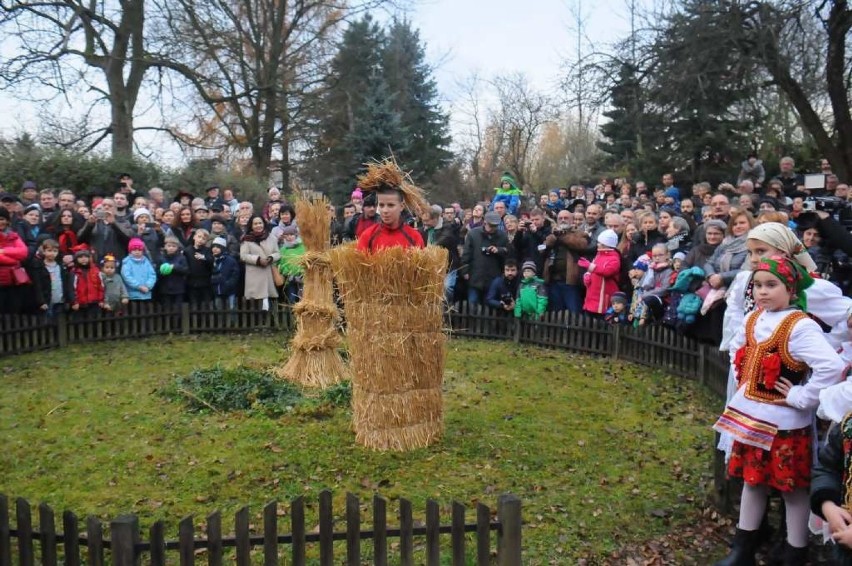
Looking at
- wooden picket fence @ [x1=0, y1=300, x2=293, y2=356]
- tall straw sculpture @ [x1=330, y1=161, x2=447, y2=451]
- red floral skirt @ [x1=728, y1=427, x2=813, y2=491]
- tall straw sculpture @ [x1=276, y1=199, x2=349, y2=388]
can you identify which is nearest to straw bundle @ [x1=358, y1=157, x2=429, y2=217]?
tall straw sculpture @ [x1=330, y1=161, x2=447, y2=451]

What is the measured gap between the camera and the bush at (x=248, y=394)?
21.6 ft

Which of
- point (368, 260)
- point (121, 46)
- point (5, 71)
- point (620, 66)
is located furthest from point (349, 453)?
point (121, 46)

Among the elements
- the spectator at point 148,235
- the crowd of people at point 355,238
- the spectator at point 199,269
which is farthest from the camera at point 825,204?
the spectator at point 148,235

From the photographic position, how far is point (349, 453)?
555 cm

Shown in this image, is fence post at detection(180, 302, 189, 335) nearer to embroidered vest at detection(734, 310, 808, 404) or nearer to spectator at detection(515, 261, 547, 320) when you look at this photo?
spectator at detection(515, 261, 547, 320)

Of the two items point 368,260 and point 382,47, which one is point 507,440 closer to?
point 368,260

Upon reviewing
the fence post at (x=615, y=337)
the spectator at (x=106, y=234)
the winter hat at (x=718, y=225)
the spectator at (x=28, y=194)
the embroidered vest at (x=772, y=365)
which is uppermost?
the spectator at (x=28, y=194)

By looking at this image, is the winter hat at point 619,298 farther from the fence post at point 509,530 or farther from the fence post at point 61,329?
the fence post at point 61,329

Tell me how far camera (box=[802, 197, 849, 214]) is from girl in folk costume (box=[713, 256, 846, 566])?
7.89 m

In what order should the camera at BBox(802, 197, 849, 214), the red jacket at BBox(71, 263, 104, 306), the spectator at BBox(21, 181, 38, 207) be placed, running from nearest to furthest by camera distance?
the red jacket at BBox(71, 263, 104, 306) → the camera at BBox(802, 197, 849, 214) → the spectator at BBox(21, 181, 38, 207)

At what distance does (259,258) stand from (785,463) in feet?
28.0

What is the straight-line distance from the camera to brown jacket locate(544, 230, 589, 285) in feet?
32.5

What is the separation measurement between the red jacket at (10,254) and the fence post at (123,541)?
7.01m

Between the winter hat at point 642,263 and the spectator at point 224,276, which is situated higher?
the winter hat at point 642,263
